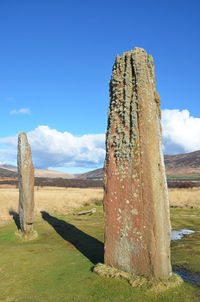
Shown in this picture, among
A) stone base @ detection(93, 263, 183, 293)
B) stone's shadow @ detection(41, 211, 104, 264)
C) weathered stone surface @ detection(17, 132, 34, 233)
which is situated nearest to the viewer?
stone base @ detection(93, 263, 183, 293)

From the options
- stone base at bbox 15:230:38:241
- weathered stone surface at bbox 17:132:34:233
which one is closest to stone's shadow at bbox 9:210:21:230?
stone base at bbox 15:230:38:241

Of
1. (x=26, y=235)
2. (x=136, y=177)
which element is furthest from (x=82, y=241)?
(x=136, y=177)

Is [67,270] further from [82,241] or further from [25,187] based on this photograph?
[25,187]

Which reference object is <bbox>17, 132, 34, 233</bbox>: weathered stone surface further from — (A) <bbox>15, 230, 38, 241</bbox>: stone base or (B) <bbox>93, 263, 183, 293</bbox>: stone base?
(B) <bbox>93, 263, 183, 293</bbox>: stone base

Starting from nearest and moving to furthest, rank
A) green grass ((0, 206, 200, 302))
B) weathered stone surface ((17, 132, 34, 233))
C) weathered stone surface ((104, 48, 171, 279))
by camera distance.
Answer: green grass ((0, 206, 200, 302)), weathered stone surface ((104, 48, 171, 279)), weathered stone surface ((17, 132, 34, 233))

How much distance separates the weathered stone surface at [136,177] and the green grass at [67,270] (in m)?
0.80

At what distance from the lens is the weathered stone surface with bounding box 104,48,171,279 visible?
6805 millimetres

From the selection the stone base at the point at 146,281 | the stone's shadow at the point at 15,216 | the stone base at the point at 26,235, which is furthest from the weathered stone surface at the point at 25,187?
the stone base at the point at 146,281

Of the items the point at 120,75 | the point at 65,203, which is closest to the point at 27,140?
the point at 120,75

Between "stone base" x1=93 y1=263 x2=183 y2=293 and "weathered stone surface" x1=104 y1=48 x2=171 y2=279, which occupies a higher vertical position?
"weathered stone surface" x1=104 y1=48 x2=171 y2=279

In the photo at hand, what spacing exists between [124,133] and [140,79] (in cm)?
172

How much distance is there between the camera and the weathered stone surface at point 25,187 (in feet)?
41.9

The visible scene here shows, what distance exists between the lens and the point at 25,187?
1291cm

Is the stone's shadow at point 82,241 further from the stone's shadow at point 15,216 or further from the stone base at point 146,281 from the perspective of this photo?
the stone's shadow at point 15,216
